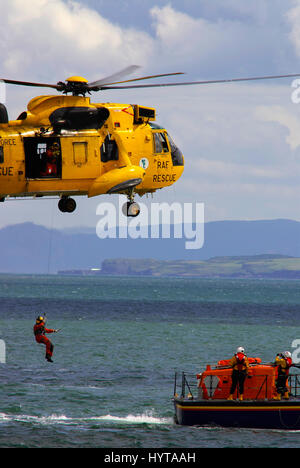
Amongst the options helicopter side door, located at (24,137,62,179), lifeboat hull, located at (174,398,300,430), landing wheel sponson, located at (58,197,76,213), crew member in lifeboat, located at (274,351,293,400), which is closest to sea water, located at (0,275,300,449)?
lifeboat hull, located at (174,398,300,430)

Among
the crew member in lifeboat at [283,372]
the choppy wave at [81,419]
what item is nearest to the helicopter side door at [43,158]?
the crew member in lifeboat at [283,372]

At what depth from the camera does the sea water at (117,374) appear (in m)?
40.2

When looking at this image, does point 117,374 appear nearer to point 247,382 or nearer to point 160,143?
point 247,382

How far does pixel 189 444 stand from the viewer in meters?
39.0

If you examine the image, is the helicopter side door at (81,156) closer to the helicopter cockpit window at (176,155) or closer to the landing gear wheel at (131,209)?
the landing gear wheel at (131,209)

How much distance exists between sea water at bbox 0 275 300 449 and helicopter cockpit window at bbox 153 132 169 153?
13747 millimetres

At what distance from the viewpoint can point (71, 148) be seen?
29.9 meters

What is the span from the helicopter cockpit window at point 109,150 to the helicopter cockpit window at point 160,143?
279 centimetres

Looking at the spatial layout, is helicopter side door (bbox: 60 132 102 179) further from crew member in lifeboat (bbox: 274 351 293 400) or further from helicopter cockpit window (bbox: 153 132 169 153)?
crew member in lifeboat (bbox: 274 351 293 400)

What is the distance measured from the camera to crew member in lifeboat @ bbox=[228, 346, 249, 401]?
36.1 meters

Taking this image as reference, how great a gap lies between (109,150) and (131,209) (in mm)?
2343
